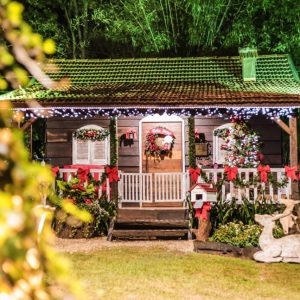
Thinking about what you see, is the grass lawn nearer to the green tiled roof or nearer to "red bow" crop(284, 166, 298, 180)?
Answer: "red bow" crop(284, 166, 298, 180)

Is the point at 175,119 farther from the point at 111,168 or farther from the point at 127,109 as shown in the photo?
the point at 111,168

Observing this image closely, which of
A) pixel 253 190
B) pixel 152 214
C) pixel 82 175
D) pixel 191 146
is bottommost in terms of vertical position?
pixel 152 214

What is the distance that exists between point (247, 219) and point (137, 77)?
24.0 feet

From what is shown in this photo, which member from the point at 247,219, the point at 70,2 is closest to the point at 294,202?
the point at 247,219

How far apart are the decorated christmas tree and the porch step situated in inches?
116

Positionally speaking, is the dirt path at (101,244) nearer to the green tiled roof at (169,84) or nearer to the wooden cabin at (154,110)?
the wooden cabin at (154,110)

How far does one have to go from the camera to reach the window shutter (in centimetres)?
1655

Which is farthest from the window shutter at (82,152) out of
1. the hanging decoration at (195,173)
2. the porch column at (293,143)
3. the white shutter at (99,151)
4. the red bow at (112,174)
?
the porch column at (293,143)

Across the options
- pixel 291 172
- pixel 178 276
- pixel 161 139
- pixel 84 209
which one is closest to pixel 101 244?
pixel 84 209

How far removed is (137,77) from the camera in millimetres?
16703

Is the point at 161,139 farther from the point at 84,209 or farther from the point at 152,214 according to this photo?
the point at 84,209

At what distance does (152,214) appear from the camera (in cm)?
1260

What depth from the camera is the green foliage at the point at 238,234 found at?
1044 cm

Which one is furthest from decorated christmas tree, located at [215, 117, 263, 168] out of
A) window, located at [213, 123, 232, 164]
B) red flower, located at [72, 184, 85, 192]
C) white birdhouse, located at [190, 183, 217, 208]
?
red flower, located at [72, 184, 85, 192]
